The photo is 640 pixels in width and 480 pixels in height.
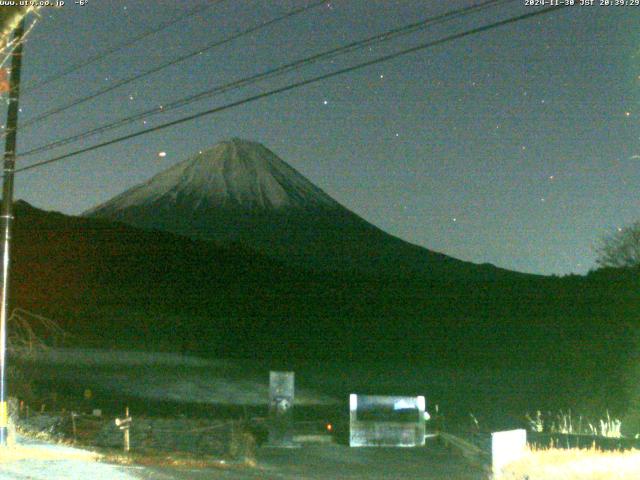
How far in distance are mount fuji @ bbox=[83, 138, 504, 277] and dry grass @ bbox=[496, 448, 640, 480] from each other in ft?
452

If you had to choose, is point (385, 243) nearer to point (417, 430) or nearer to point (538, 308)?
point (538, 308)

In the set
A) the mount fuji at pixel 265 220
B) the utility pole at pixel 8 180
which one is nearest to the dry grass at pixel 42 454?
the utility pole at pixel 8 180

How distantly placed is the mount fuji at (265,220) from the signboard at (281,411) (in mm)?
119416

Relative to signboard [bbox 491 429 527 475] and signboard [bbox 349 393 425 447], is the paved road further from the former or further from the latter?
signboard [bbox 491 429 527 475]

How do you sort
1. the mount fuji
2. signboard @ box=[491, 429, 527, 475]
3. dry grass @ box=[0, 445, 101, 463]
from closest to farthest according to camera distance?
1. signboard @ box=[491, 429, 527, 475]
2. dry grass @ box=[0, 445, 101, 463]
3. the mount fuji

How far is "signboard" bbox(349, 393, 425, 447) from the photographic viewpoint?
98.7ft

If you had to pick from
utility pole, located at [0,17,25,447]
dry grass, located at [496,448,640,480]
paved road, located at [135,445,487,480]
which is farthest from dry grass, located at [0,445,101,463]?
dry grass, located at [496,448,640,480]

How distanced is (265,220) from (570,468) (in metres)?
173

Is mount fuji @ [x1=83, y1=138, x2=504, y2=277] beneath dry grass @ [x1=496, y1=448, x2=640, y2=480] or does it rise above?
above

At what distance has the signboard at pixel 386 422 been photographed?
30.1 m

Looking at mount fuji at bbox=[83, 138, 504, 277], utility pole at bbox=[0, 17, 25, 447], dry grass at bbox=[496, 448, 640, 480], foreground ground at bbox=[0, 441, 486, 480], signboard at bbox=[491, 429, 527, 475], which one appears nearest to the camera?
dry grass at bbox=[496, 448, 640, 480]

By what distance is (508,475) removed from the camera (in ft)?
41.3

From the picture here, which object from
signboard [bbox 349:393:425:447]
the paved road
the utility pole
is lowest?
the paved road

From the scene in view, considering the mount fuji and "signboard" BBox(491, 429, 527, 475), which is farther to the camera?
the mount fuji
